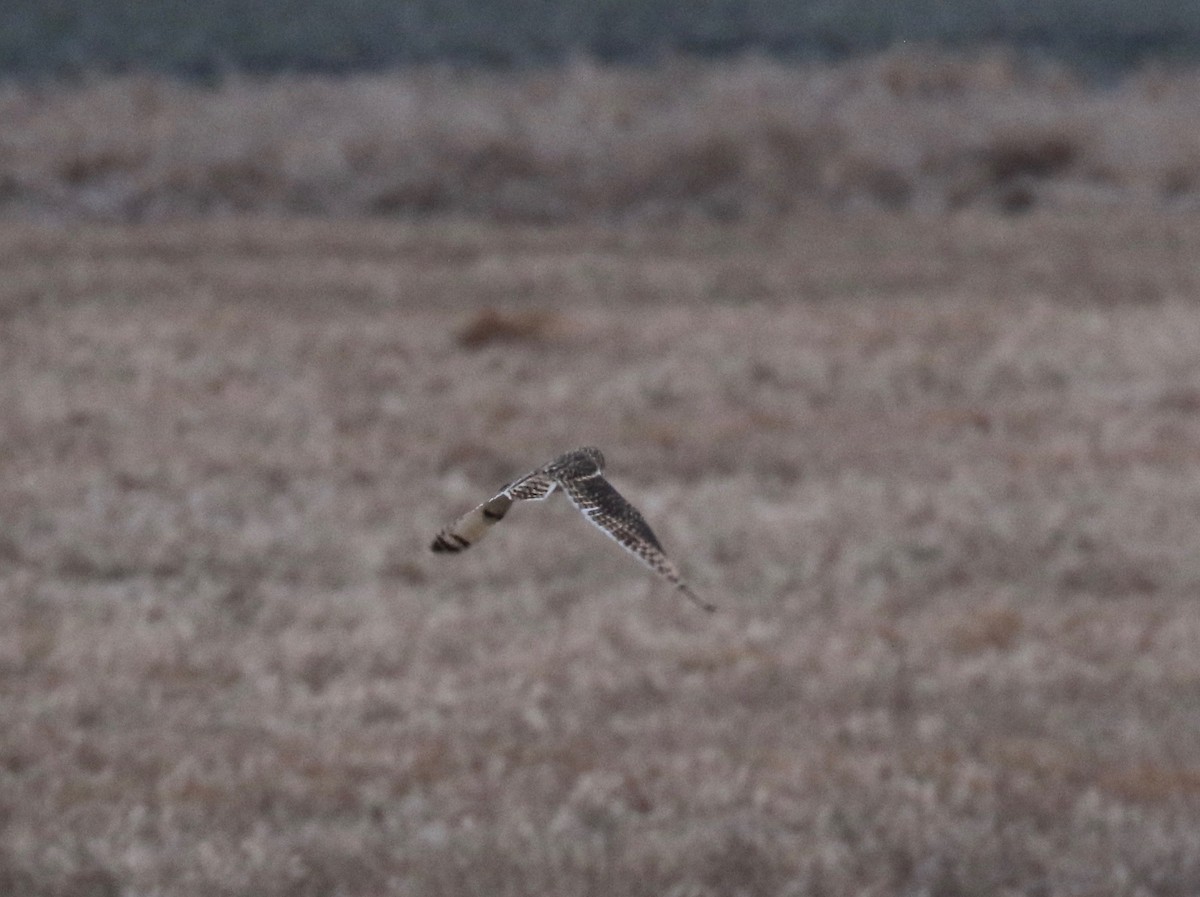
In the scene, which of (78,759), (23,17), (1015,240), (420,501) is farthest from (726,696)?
(23,17)

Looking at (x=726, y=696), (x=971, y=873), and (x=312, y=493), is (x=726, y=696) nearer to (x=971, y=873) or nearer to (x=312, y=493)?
(x=971, y=873)

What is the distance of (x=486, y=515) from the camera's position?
2.42m

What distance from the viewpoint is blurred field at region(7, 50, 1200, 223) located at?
20.1m

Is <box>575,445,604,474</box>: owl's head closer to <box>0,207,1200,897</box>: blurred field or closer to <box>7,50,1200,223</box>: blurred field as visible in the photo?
<box>0,207,1200,897</box>: blurred field

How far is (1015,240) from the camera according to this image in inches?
731

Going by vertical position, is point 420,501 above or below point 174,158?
below

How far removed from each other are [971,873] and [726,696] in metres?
1.85

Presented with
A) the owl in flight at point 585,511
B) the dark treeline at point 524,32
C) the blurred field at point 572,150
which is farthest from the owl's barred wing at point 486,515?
the dark treeline at point 524,32

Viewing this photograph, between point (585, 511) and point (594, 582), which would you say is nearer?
point (585, 511)

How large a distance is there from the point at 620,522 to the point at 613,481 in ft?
26.0

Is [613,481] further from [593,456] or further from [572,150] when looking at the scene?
[572,150]

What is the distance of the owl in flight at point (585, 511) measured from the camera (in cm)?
235

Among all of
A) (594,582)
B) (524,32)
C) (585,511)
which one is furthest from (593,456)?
(524,32)

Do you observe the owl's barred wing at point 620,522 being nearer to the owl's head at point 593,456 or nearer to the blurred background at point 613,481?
the owl's head at point 593,456
